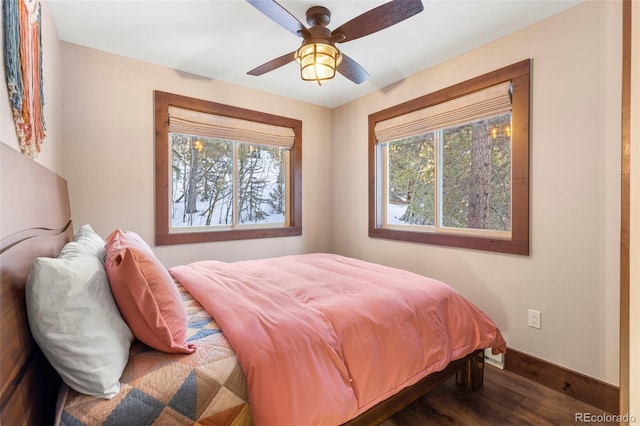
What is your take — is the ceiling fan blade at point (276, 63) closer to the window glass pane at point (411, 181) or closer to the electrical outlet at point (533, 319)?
the window glass pane at point (411, 181)

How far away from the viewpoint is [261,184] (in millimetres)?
3596

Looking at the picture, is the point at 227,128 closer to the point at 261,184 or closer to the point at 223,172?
the point at 223,172

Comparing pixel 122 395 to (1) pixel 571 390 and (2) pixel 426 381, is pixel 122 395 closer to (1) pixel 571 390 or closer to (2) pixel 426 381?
(2) pixel 426 381

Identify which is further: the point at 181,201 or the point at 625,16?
the point at 181,201

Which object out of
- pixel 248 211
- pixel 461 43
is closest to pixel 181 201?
pixel 248 211

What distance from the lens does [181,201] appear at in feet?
9.99

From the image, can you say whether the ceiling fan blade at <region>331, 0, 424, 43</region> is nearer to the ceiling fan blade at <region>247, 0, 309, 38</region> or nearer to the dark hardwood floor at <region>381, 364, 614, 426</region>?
the ceiling fan blade at <region>247, 0, 309, 38</region>

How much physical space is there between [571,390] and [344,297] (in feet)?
5.66

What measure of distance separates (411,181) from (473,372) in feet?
5.97

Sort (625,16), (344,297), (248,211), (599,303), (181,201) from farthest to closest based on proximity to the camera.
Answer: (248,211), (181,201), (599,303), (344,297), (625,16)

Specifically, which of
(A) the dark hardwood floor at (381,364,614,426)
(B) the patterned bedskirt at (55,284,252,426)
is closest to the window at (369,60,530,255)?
(A) the dark hardwood floor at (381,364,614,426)

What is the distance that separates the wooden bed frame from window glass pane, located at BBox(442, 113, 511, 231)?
183 cm

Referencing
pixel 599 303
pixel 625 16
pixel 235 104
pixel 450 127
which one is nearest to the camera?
pixel 625 16

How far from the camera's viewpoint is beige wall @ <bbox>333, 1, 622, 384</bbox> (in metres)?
1.84
